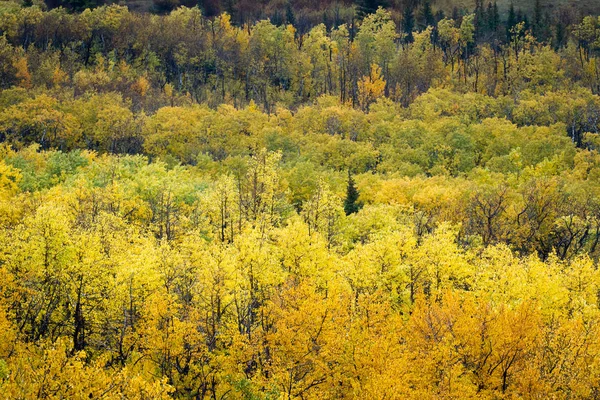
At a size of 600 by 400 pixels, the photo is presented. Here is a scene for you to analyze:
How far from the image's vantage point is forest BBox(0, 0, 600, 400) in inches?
1624

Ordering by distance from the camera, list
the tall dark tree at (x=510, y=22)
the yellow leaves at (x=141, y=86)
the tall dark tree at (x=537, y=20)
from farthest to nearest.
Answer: the tall dark tree at (x=537, y=20)
the tall dark tree at (x=510, y=22)
the yellow leaves at (x=141, y=86)

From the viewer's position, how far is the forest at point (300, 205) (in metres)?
41.2

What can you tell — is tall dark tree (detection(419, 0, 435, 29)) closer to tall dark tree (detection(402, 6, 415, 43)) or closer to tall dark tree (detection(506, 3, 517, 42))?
tall dark tree (detection(402, 6, 415, 43))

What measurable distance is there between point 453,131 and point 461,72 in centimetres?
3228

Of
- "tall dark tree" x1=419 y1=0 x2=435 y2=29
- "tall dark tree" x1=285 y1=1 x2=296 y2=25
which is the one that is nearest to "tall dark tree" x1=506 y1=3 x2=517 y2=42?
"tall dark tree" x1=419 y1=0 x2=435 y2=29

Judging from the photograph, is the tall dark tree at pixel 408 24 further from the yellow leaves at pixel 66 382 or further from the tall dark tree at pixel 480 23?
the yellow leaves at pixel 66 382

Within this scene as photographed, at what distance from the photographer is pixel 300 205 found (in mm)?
81625

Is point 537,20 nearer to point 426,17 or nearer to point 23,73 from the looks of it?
point 426,17

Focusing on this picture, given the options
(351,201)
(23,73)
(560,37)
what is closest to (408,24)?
(560,37)

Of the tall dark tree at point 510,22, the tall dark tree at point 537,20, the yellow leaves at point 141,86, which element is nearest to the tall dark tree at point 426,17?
the tall dark tree at point 510,22

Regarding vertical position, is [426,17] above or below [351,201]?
above

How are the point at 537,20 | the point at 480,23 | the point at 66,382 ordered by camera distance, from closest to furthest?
the point at 66,382 → the point at 537,20 → the point at 480,23

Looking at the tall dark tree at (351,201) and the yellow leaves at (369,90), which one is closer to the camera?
the tall dark tree at (351,201)

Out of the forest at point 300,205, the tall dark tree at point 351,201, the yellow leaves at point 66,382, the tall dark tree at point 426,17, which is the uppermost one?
the tall dark tree at point 426,17
